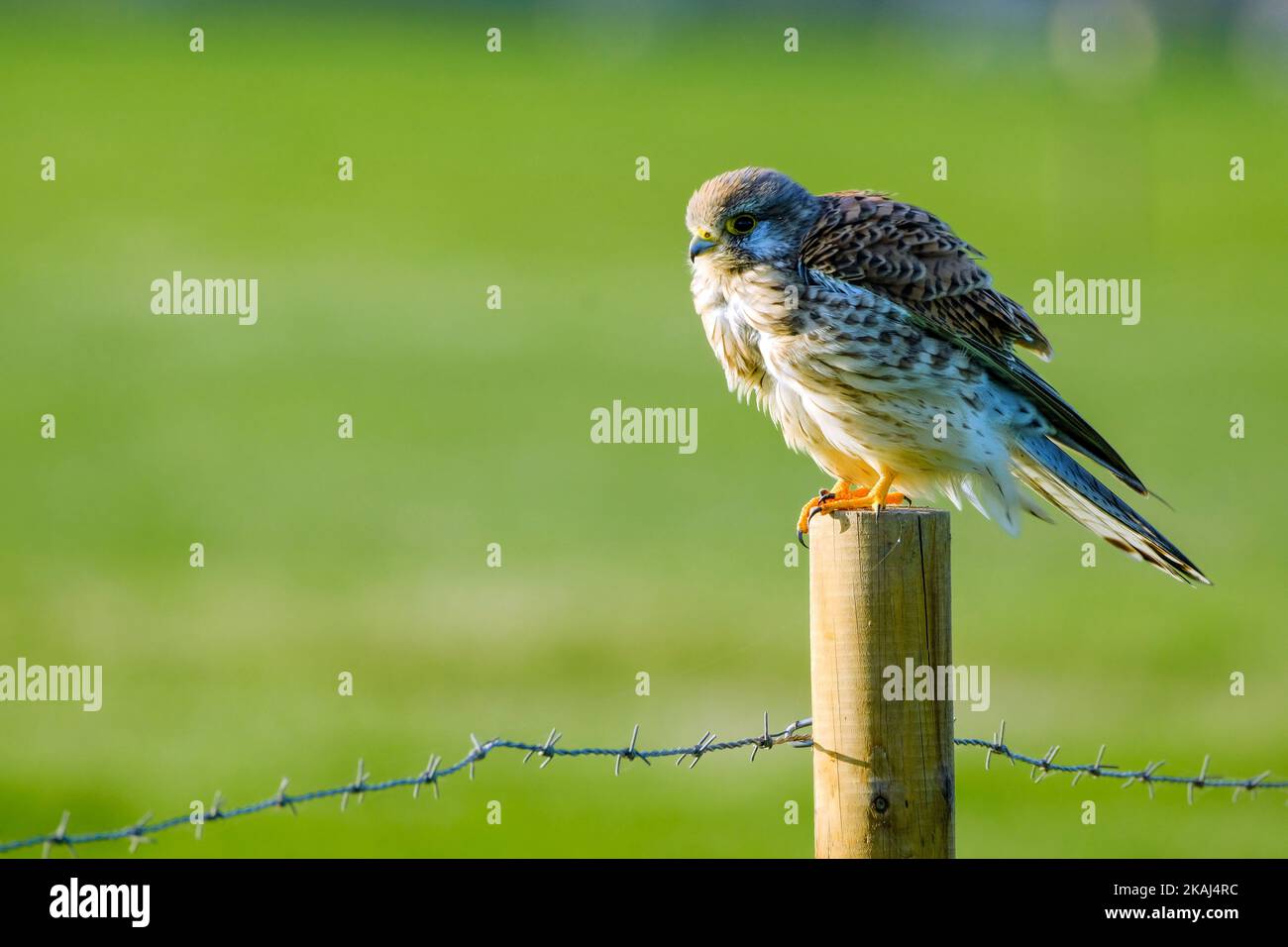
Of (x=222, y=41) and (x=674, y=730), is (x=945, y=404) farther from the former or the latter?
(x=222, y=41)

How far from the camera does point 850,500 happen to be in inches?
291

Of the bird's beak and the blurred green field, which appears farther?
the blurred green field

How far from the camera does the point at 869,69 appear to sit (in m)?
68.5

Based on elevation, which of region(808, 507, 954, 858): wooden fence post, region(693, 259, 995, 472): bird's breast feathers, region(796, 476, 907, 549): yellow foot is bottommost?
region(808, 507, 954, 858): wooden fence post

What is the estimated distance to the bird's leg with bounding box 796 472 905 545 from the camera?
7156mm

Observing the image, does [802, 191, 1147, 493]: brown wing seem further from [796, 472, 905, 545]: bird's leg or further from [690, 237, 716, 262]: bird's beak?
[796, 472, 905, 545]: bird's leg

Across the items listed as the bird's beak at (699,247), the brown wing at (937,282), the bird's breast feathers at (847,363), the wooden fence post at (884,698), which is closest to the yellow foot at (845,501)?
the bird's breast feathers at (847,363)

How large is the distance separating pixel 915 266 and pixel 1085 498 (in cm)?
129

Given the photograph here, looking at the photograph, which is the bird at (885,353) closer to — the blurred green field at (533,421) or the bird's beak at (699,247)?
the bird's beak at (699,247)

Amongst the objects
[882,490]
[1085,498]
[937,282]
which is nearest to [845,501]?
[882,490]

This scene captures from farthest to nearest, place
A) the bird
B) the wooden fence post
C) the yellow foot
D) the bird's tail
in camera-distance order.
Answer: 1. the bird's tail
2. the bird
3. the yellow foot
4. the wooden fence post

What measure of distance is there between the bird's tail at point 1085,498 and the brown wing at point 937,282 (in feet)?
0.45

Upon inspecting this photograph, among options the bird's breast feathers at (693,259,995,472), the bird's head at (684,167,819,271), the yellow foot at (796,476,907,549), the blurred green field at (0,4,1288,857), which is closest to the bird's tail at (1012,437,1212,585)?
the bird's breast feathers at (693,259,995,472)

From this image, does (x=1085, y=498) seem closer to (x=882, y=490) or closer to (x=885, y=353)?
(x=882, y=490)
